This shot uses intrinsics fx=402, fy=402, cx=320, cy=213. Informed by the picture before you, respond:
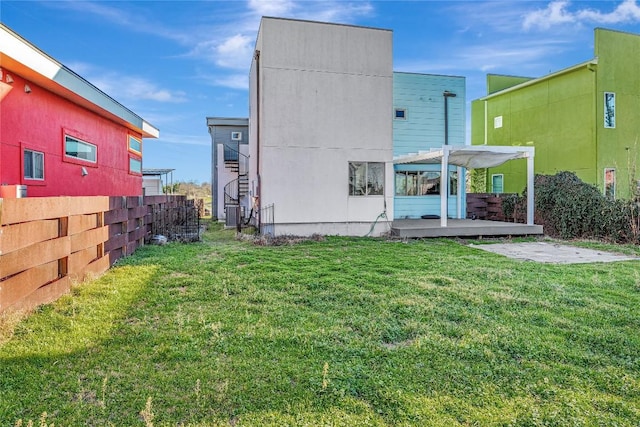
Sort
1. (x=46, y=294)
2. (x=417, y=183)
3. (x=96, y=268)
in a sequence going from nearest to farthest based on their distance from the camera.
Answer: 1. (x=46, y=294)
2. (x=96, y=268)
3. (x=417, y=183)

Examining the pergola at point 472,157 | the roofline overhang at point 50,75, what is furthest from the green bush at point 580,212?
the roofline overhang at point 50,75

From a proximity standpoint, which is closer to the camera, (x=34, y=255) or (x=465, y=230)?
(x=34, y=255)

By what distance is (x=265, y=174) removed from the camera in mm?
11188

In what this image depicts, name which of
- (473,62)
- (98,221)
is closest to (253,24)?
(98,221)

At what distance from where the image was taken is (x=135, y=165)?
1377 centimetres

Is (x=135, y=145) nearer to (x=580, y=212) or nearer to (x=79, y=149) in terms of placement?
(x=79, y=149)

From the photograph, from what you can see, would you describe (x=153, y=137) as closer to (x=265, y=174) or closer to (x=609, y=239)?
(x=265, y=174)

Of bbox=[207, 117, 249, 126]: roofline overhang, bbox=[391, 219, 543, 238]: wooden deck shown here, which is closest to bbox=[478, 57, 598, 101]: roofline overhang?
bbox=[391, 219, 543, 238]: wooden deck

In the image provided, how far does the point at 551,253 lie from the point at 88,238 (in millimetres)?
8965

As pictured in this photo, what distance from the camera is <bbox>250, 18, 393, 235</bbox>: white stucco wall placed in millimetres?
11180

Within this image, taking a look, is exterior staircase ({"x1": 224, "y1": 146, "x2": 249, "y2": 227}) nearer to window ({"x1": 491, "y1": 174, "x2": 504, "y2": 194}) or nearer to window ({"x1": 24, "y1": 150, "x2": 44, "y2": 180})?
window ({"x1": 24, "y1": 150, "x2": 44, "y2": 180})

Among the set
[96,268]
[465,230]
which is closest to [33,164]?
[96,268]

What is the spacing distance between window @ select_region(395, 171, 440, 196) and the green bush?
11.2 ft

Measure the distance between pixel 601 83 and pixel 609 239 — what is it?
739 cm
